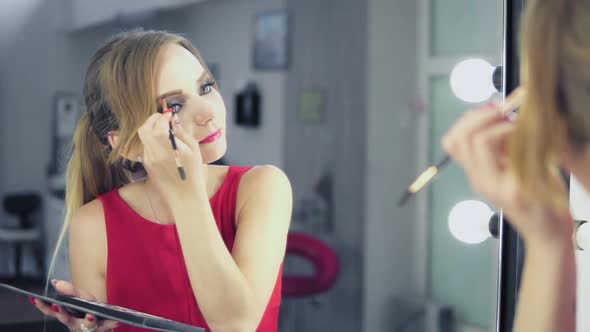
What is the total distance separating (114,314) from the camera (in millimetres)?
728

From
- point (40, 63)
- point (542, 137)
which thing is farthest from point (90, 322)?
point (542, 137)

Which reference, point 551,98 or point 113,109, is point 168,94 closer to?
point 113,109

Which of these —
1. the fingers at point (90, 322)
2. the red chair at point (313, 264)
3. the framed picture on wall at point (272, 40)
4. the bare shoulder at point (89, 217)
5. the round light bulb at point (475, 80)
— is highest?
the framed picture on wall at point (272, 40)

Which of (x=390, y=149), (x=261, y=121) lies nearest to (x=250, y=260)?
(x=261, y=121)

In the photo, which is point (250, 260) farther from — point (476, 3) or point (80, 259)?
point (476, 3)

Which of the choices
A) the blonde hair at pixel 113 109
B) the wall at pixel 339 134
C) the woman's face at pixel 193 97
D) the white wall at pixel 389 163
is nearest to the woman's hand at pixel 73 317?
the blonde hair at pixel 113 109

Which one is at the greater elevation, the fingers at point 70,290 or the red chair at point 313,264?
the fingers at point 70,290

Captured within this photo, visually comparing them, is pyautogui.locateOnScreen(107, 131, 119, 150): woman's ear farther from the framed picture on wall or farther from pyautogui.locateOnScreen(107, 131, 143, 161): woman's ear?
the framed picture on wall

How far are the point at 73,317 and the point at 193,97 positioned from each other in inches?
10.8

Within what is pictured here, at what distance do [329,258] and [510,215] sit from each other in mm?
1146

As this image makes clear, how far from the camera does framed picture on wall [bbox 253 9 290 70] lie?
1.28 m

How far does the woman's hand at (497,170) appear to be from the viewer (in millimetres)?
526

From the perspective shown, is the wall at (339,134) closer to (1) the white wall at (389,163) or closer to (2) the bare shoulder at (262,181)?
(1) the white wall at (389,163)

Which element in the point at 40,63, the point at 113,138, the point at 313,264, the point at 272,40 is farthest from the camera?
the point at 313,264
